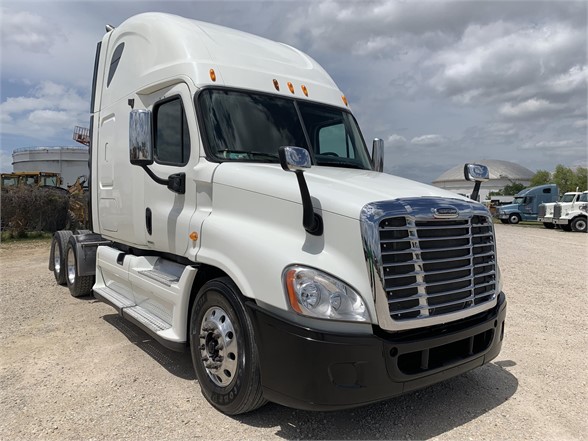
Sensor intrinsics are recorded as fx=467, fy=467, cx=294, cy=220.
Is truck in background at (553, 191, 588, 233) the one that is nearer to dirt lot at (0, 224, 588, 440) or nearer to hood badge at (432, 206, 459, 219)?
dirt lot at (0, 224, 588, 440)

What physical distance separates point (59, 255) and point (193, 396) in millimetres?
5749

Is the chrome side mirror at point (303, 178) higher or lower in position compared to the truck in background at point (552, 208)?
higher

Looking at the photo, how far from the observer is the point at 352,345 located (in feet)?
9.73

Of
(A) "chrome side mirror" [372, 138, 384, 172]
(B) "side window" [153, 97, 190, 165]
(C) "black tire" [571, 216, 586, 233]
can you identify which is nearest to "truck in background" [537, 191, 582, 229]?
(C) "black tire" [571, 216, 586, 233]

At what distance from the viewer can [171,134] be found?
4637mm

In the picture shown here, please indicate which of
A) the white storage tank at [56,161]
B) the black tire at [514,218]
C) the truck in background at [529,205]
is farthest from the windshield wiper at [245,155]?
the white storage tank at [56,161]

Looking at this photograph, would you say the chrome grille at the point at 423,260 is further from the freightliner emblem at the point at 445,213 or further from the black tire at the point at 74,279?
Result: the black tire at the point at 74,279

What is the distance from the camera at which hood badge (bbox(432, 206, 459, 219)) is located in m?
3.30

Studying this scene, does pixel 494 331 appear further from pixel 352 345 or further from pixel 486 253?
pixel 352 345

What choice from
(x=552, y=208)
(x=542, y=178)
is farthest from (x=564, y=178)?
(x=552, y=208)

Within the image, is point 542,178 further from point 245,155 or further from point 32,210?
point 245,155

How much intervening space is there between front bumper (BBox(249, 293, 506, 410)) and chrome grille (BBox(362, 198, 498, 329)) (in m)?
0.15

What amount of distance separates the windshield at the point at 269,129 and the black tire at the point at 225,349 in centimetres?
126

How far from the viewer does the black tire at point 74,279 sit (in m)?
7.61
